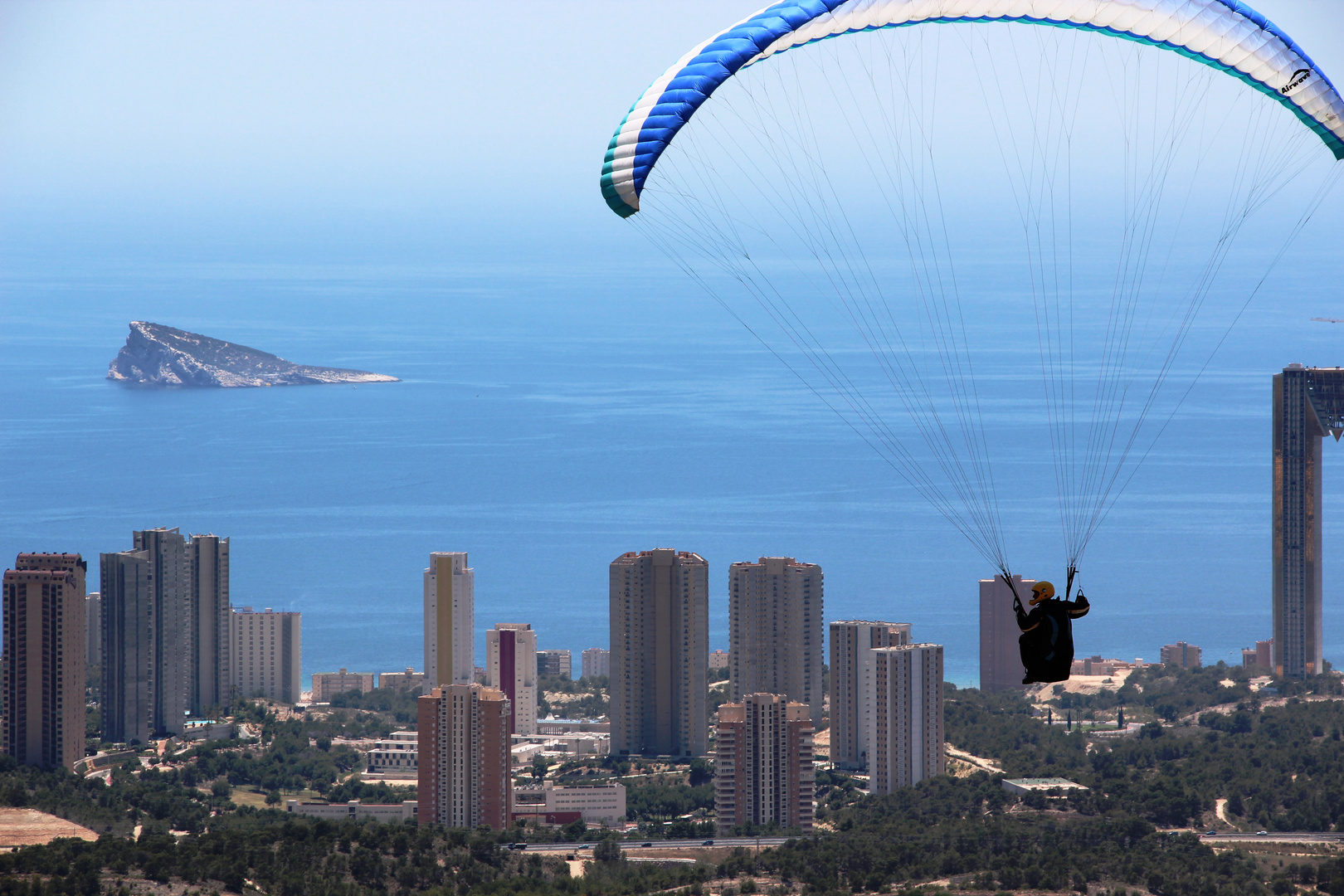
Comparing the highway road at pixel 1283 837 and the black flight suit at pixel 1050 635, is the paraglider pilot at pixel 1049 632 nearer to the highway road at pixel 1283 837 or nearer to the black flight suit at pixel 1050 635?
the black flight suit at pixel 1050 635

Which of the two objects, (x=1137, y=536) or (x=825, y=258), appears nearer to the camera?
(x=1137, y=536)

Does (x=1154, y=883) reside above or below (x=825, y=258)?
below

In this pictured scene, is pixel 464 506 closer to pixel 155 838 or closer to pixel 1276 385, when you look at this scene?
pixel 1276 385

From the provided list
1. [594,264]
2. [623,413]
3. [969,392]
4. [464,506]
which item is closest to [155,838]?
[464,506]

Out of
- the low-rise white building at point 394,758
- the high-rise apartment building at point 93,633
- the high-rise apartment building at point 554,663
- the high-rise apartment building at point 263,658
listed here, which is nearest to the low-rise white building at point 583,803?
the low-rise white building at point 394,758

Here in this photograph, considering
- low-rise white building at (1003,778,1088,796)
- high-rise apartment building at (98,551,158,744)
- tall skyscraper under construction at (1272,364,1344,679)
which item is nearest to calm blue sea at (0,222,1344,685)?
tall skyscraper under construction at (1272,364,1344,679)

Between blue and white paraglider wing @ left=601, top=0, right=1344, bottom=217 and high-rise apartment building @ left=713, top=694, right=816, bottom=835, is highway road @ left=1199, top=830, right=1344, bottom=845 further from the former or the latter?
blue and white paraglider wing @ left=601, top=0, right=1344, bottom=217
